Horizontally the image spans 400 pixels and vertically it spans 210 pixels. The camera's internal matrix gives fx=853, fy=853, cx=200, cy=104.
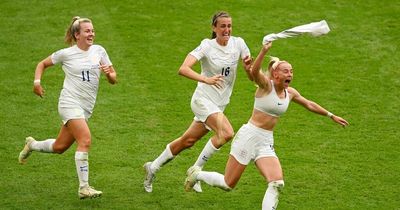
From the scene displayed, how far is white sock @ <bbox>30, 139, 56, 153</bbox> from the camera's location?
39.9 feet

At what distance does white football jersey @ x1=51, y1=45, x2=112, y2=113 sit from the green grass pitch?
53.9 inches

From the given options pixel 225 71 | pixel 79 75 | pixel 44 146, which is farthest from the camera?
pixel 44 146

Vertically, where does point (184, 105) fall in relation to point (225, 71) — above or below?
below

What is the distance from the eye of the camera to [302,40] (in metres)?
18.0

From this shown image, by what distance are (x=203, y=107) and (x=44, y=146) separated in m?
2.38

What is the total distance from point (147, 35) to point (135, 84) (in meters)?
2.19

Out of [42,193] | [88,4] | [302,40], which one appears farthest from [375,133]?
[88,4]

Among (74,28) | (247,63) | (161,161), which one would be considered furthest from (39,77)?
(247,63)

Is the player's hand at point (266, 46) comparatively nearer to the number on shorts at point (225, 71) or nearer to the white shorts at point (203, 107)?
the number on shorts at point (225, 71)

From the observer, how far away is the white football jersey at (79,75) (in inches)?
464

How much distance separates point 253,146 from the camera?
10.8 meters

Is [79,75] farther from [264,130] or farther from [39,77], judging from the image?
[264,130]

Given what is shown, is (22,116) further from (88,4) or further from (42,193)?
(88,4)

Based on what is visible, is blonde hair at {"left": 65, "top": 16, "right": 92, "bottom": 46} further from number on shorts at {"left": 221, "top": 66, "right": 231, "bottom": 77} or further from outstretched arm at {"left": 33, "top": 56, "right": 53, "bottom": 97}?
number on shorts at {"left": 221, "top": 66, "right": 231, "bottom": 77}
